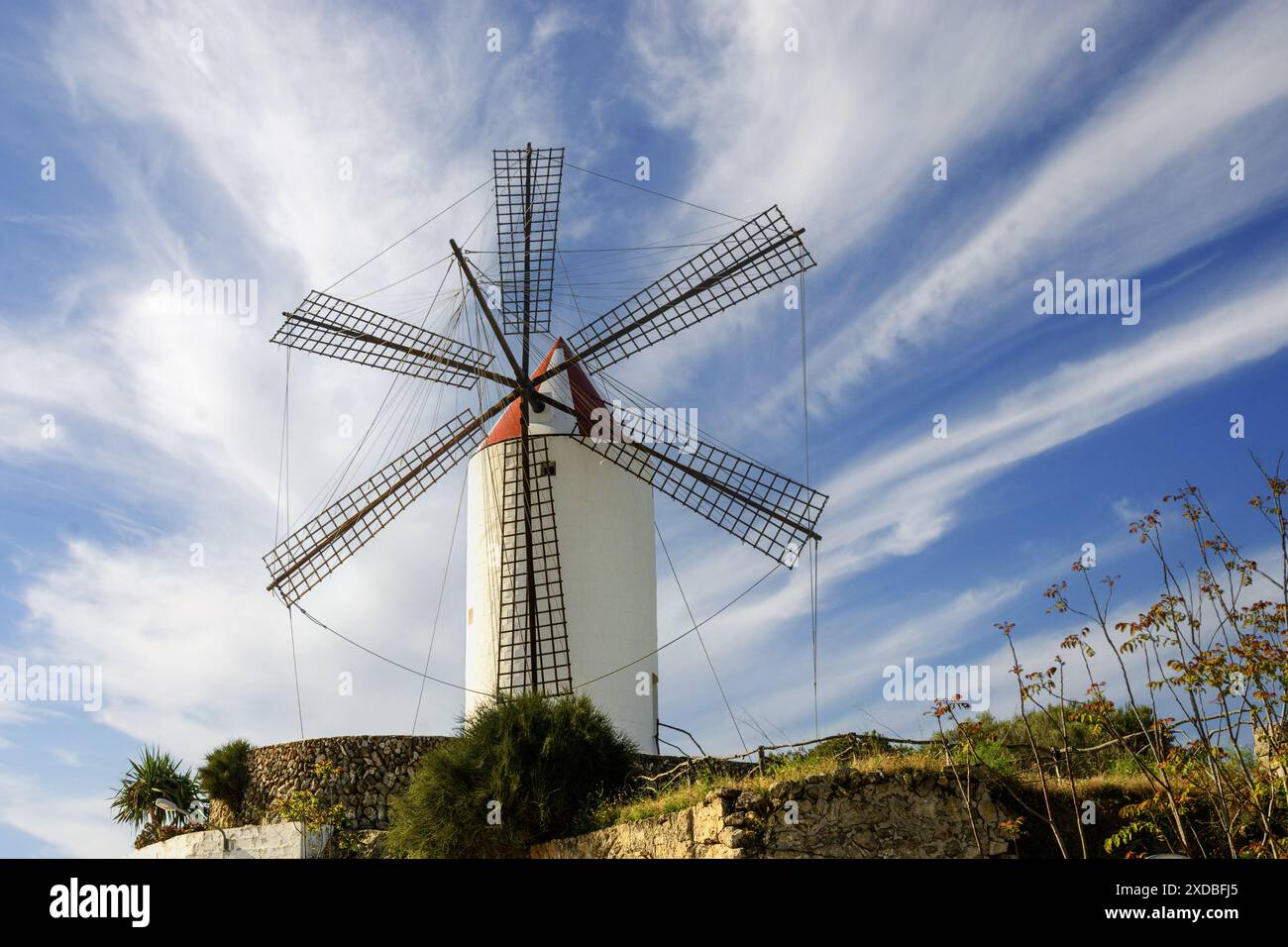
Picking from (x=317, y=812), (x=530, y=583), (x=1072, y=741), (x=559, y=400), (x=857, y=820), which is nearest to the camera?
(x=857, y=820)

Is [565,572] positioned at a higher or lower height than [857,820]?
higher

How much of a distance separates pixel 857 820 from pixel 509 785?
13.6 feet

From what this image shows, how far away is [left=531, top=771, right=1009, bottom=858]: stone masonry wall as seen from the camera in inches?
366

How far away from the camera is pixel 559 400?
17.5 m

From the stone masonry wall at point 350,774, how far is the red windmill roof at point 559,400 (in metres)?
4.73

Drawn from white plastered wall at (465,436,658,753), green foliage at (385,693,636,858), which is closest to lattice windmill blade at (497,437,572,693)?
white plastered wall at (465,436,658,753)

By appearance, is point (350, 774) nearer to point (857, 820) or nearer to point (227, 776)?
point (227, 776)

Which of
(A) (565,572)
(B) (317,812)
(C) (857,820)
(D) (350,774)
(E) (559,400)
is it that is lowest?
(B) (317,812)

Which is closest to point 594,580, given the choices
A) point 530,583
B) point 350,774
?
point 530,583

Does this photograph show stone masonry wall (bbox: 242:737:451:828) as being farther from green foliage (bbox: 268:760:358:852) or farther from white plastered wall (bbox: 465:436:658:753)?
white plastered wall (bbox: 465:436:658:753)

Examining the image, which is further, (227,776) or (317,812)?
(227,776)

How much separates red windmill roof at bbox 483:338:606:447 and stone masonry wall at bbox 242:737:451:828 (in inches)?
186

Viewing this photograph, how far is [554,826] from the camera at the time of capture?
12.0m

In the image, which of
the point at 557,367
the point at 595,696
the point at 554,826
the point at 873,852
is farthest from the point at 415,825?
the point at 557,367
